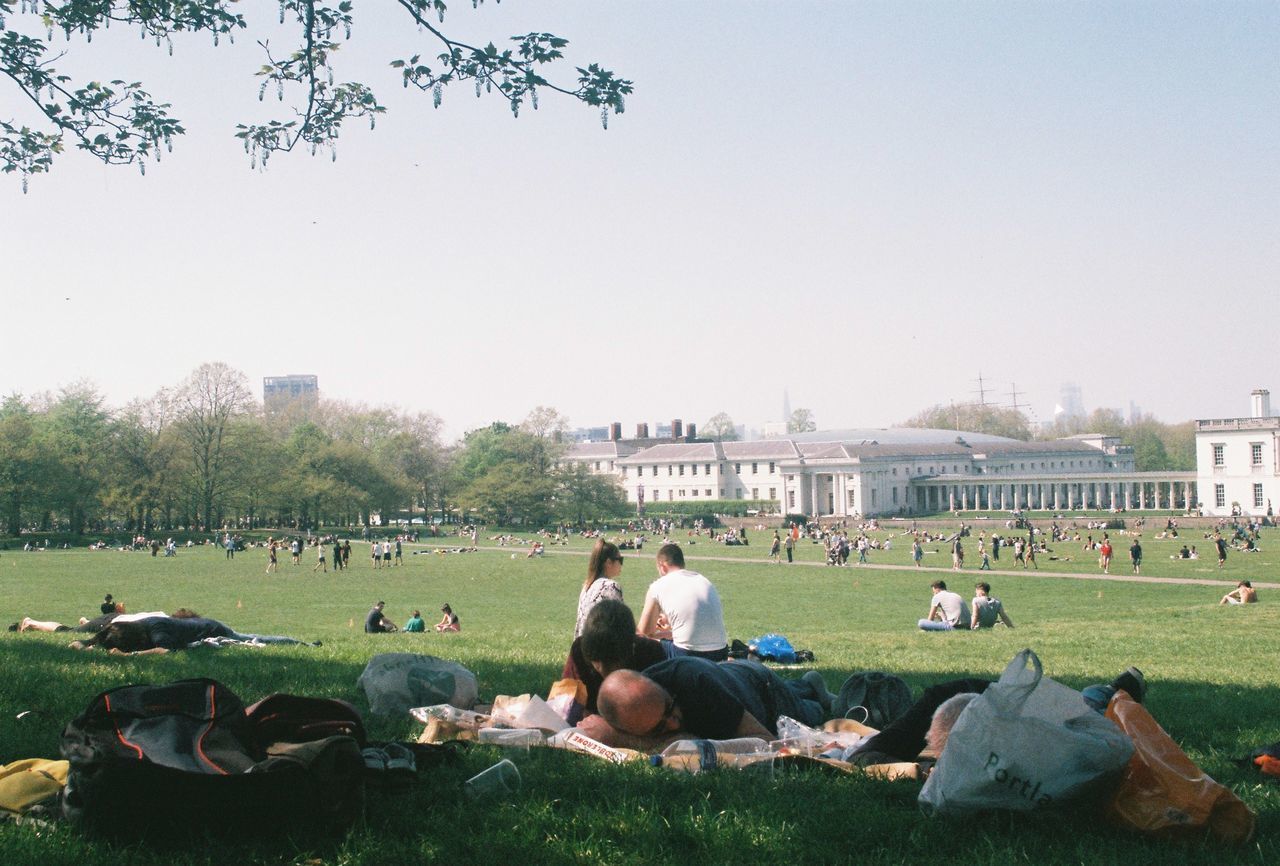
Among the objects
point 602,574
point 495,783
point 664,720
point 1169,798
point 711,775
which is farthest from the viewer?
point 602,574

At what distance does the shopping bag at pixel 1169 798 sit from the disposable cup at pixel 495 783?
2220 millimetres

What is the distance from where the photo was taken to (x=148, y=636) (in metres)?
11.3

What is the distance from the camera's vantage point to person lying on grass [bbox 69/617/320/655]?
11047 mm

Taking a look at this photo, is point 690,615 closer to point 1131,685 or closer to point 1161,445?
point 1131,685

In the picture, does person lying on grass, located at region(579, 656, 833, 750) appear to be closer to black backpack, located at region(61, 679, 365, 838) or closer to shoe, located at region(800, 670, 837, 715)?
shoe, located at region(800, 670, 837, 715)

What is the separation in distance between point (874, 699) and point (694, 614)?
7.38 feet

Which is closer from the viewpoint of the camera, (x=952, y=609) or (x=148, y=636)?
(x=148, y=636)

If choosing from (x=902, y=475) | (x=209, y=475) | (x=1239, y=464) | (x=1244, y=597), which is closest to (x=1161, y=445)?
(x=902, y=475)

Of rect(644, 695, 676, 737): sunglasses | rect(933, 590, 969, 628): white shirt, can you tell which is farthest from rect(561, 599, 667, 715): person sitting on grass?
rect(933, 590, 969, 628): white shirt

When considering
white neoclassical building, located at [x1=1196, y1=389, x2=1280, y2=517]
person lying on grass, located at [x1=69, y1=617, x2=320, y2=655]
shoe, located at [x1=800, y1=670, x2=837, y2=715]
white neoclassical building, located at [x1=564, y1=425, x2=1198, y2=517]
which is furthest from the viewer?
white neoclassical building, located at [x1=564, y1=425, x2=1198, y2=517]

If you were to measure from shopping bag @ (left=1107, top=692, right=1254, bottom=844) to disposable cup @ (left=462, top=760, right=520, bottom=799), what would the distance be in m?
2.22

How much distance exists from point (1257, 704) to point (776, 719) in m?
3.63

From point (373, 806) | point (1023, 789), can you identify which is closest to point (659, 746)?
point (373, 806)

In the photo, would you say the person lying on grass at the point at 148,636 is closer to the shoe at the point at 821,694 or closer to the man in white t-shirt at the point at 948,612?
the shoe at the point at 821,694
